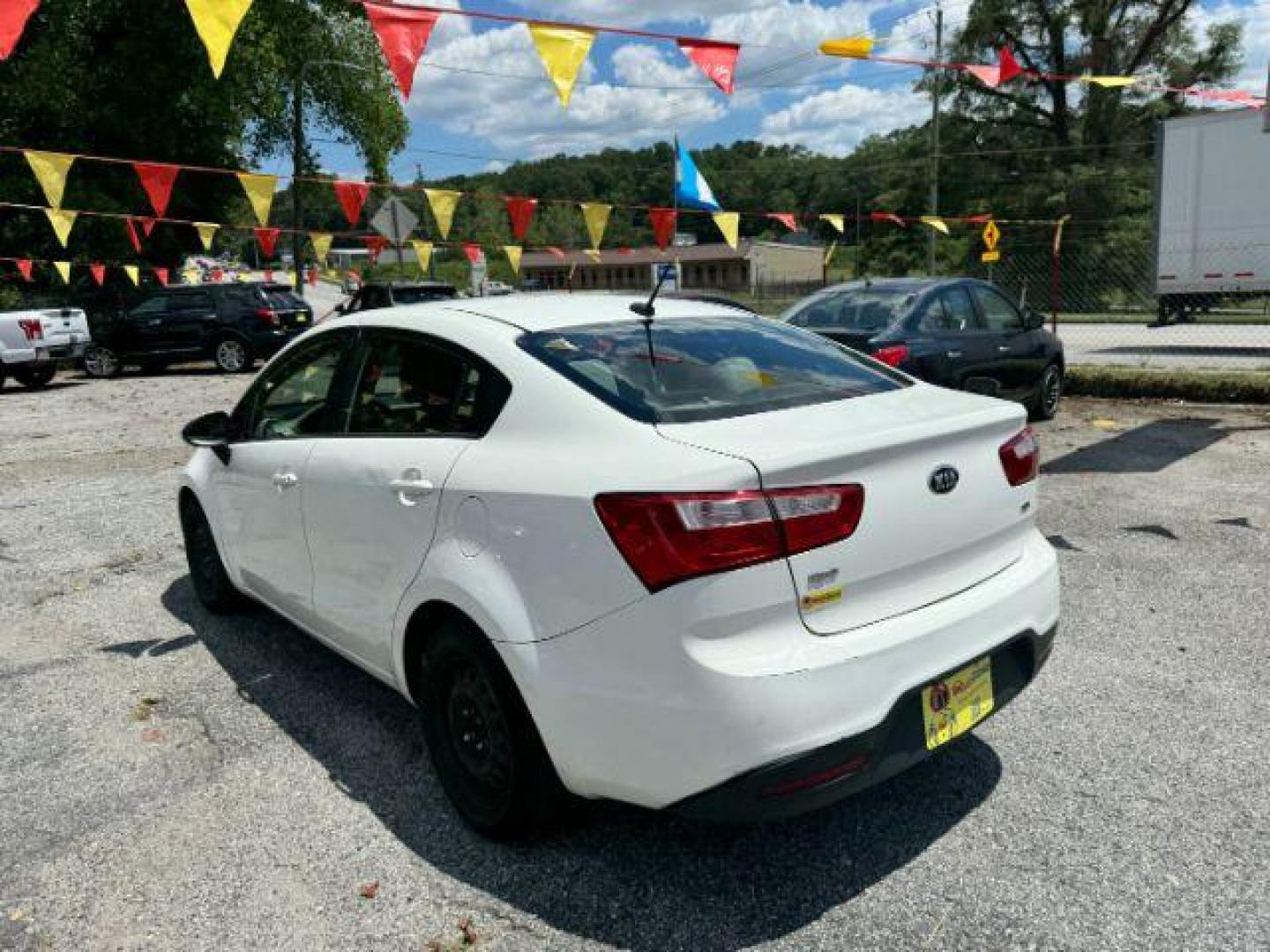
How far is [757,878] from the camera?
2.66 metres

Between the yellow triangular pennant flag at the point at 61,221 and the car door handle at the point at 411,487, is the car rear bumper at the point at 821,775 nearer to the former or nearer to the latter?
the car door handle at the point at 411,487

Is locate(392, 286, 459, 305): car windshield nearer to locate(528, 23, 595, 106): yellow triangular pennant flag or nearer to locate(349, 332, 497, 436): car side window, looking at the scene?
locate(528, 23, 595, 106): yellow triangular pennant flag

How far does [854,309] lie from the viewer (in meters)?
8.51

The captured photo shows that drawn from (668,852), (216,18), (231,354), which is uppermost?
(216,18)

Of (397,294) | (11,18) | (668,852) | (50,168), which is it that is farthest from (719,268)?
(668,852)

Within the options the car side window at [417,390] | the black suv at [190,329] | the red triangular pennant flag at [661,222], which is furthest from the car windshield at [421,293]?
the car side window at [417,390]

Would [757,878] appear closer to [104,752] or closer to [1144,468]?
[104,752]

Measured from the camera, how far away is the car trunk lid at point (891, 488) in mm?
2355

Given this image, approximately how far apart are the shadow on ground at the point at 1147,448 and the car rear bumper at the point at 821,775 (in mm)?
5959

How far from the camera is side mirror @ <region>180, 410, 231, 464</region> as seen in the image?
4293 millimetres

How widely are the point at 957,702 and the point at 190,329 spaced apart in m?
19.3

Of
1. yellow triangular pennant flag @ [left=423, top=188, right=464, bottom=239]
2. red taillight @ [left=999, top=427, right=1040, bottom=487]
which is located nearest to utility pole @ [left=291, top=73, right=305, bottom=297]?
yellow triangular pennant flag @ [left=423, top=188, right=464, bottom=239]

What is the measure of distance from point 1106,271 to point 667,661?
3667cm

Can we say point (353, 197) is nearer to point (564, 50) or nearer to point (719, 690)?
point (564, 50)
